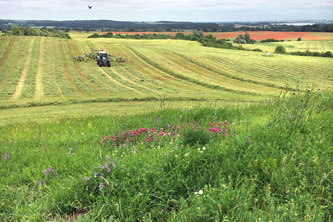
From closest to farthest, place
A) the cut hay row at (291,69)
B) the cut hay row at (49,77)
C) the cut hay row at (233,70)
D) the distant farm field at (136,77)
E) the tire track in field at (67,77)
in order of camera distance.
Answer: the distant farm field at (136,77), the cut hay row at (49,77), the tire track in field at (67,77), the cut hay row at (233,70), the cut hay row at (291,69)

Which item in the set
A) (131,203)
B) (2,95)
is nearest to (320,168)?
(131,203)

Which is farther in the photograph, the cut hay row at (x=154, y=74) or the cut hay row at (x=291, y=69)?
the cut hay row at (x=291, y=69)

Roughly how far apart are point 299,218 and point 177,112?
4.13 metres

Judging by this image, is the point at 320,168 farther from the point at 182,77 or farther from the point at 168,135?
the point at 182,77

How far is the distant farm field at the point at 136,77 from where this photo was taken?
1970 cm

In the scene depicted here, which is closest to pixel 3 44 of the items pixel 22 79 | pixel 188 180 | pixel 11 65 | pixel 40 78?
pixel 11 65

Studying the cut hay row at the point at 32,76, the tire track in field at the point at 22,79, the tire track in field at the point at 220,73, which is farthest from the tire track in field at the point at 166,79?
the tire track in field at the point at 22,79

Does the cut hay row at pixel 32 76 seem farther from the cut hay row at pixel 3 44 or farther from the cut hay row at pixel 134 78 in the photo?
the cut hay row at pixel 134 78

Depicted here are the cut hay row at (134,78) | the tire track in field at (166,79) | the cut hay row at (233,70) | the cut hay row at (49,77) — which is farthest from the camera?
the cut hay row at (233,70)

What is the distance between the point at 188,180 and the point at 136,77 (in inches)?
1040

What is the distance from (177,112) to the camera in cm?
627

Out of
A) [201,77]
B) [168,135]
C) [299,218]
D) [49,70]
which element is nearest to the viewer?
[299,218]

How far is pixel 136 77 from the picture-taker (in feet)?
94.5

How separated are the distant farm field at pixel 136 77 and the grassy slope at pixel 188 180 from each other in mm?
10128
